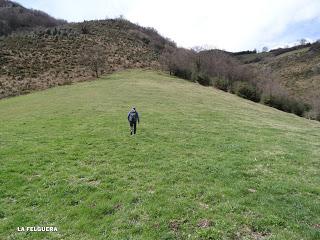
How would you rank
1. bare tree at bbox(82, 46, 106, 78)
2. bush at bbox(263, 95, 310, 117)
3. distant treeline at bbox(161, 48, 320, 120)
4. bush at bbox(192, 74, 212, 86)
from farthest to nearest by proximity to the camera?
1. bush at bbox(192, 74, 212, 86)
2. bare tree at bbox(82, 46, 106, 78)
3. distant treeline at bbox(161, 48, 320, 120)
4. bush at bbox(263, 95, 310, 117)

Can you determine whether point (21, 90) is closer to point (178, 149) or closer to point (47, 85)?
point (47, 85)

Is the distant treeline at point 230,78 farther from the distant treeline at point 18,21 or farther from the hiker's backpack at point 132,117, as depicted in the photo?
the distant treeline at point 18,21

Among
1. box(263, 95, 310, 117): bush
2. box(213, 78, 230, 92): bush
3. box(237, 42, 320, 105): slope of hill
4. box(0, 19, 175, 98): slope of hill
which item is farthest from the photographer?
box(237, 42, 320, 105): slope of hill

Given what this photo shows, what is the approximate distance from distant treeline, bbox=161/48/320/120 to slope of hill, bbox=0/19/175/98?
489 inches

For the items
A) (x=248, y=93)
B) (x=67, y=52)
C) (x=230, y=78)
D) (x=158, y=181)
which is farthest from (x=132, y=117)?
(x=67, y=52)

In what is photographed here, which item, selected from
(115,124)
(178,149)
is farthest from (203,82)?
(178,149)

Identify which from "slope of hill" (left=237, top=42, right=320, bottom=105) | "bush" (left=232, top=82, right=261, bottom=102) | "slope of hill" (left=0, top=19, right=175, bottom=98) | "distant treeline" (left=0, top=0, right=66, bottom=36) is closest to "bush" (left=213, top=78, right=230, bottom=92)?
"bush" (left=232, top=82, right=261, bottom=102)

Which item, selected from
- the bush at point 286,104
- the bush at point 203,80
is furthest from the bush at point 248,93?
the bush at point 203,80

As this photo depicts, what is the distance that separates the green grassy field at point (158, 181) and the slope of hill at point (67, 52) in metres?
48.9

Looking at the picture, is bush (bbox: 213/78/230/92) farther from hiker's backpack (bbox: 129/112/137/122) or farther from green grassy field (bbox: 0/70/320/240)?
hiker's backpack (bbox: 129/112/137/122)

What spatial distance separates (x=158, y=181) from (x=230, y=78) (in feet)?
281

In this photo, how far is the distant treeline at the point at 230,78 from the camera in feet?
252

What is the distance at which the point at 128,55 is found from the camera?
112 metres

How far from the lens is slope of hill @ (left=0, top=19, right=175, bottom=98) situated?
80.7 meters
